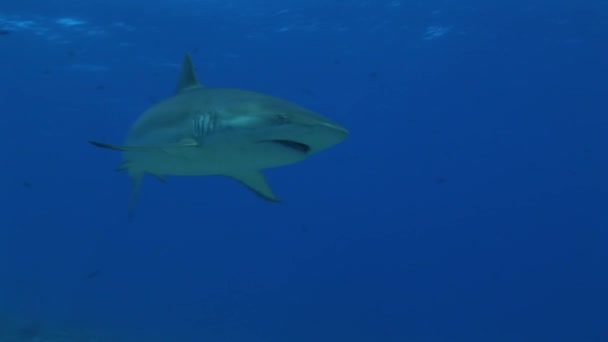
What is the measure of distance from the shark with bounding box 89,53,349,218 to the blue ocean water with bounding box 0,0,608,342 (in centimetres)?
1411

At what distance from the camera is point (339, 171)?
5072 centimetres

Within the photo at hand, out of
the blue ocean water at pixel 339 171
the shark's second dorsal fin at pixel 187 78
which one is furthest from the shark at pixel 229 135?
the blue ocean water at pixel 339 171

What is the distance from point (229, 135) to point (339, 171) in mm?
46257

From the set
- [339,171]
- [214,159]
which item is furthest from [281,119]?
[339,171]

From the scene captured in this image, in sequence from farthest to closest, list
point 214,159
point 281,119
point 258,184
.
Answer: point 258,184 < point 214,159 < point 281,119

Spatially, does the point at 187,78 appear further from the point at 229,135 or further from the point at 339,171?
the point at 339,171

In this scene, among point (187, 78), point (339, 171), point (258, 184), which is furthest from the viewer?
point (339, 171)

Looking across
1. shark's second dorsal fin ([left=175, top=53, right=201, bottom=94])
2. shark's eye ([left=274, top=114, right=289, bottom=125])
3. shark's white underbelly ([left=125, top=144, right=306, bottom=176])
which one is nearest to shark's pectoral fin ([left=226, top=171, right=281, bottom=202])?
shark's white underbelly ([left=125, top=144, right=306, bottom=176])

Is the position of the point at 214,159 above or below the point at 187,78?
below

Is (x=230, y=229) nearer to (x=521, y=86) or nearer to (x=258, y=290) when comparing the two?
(x=258, y=290)

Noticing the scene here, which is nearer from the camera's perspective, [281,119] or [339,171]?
[281,119]

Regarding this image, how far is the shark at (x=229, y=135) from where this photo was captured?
427cm

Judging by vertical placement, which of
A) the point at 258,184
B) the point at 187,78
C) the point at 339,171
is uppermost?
the point at 187,78

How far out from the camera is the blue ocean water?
2292 cm
